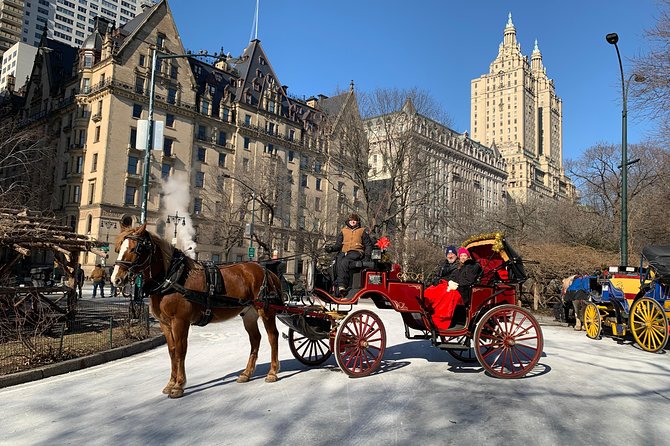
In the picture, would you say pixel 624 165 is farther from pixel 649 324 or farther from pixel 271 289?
pixel 271 289

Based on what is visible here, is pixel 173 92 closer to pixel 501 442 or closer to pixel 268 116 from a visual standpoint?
pixel 268 116

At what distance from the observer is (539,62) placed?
192 m

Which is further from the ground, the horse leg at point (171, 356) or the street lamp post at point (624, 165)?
the street lamp post at point (624, 165)

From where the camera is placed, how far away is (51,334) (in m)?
10.4

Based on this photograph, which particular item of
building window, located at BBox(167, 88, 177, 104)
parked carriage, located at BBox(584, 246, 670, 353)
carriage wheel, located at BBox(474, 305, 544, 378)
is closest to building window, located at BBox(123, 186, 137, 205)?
building window, located at BBox(167, 88, 177, 104)

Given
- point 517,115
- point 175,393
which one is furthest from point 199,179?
point 517,115

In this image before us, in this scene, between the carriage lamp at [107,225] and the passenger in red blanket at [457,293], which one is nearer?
the passenger in red blanket at [457,293]

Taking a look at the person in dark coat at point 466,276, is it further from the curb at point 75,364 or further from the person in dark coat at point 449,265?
the curb at point 75,364

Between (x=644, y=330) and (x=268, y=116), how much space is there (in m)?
59.4

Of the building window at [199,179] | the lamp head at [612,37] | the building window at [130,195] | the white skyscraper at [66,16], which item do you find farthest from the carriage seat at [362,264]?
the white skyscraper at [66,16]

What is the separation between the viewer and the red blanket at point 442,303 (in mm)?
8148

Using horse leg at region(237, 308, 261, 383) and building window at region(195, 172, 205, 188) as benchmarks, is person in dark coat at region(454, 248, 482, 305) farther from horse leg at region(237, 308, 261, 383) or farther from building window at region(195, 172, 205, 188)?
building window at region(195, 172, 205, 188)

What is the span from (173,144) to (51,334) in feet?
152

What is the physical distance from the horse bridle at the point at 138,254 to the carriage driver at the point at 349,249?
3.11 meters
